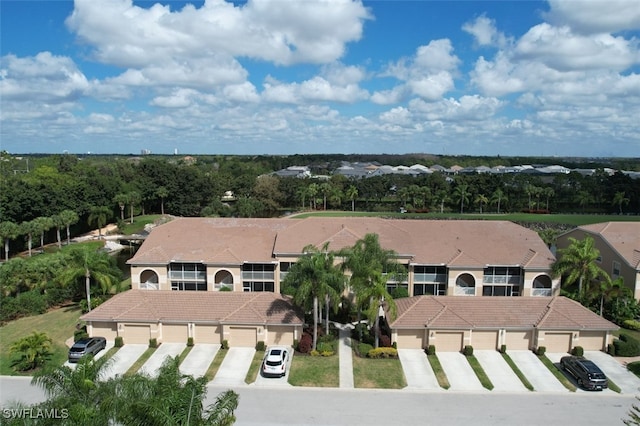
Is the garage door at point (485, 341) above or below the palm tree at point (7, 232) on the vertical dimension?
below

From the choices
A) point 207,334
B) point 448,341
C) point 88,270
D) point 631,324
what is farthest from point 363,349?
point 88,270

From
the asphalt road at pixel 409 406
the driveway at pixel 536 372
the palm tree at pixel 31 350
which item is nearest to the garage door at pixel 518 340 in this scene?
the driveway at pixel 536 372

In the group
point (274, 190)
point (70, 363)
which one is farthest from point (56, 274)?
point (274, 190)

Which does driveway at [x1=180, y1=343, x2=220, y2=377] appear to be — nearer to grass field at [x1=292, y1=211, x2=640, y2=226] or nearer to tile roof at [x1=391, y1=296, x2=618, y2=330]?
tile roof at [x1=391, y1=296, x2=618, y2=330]

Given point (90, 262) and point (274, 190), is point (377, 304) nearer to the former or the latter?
point (90, 262)

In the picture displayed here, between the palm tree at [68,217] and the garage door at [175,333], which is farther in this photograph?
the palm tree at [68,217]

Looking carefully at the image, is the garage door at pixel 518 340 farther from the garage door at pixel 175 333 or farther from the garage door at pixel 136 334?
the garage door at pixel 136 334

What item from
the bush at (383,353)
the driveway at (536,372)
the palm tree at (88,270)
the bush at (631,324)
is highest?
the palm tree at (88,270)
